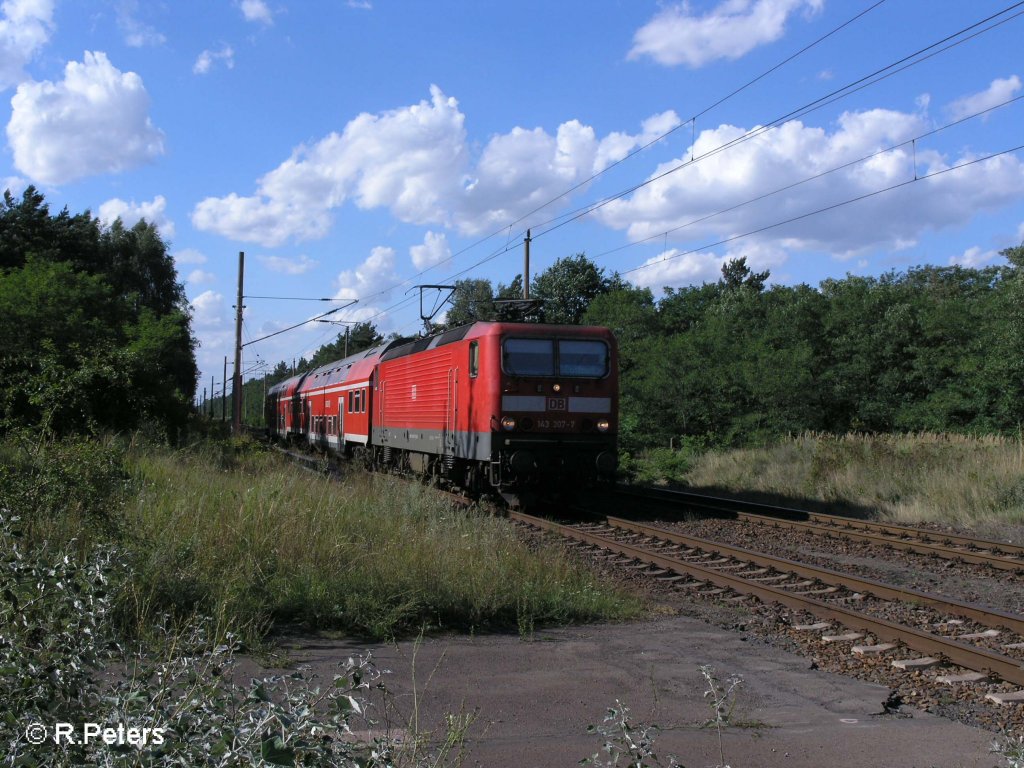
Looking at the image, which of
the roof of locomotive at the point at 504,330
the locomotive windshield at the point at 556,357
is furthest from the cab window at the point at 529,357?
the roof of locomotive at the point at 504,330

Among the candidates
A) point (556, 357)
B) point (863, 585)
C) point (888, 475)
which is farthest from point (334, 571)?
point (888, 475)

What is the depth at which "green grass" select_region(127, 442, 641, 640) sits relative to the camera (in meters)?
6.76

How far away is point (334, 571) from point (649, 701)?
132 inches

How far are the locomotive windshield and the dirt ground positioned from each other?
26.6 ft

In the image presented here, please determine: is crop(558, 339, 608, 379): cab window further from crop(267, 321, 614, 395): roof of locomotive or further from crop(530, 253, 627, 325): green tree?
crop(530, 253, 627, 325): green tree

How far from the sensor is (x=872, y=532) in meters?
13.3

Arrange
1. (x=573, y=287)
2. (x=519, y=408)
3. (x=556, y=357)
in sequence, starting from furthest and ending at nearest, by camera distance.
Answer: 1. (x=573, y=287)
2. (x=556, y=357)
3. (x=519, y=408)

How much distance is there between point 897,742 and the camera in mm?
4777

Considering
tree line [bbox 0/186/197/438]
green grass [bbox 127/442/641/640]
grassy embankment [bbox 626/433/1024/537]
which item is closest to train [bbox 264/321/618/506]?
green grass [bbox 127/442/641/640]

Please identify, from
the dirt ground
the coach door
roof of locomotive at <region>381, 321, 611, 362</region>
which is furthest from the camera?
the coach door

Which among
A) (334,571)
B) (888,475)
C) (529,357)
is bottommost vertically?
(334,571)

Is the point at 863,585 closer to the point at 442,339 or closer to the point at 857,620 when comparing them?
the point at 857,620

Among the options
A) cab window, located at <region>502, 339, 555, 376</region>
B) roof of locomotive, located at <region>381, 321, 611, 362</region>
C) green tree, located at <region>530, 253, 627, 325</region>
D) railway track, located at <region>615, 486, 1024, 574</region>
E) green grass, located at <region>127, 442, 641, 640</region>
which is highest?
green tree, located at <region>530, 253, 627, 325</region>

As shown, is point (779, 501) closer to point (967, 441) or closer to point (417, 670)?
point (967, 441)
